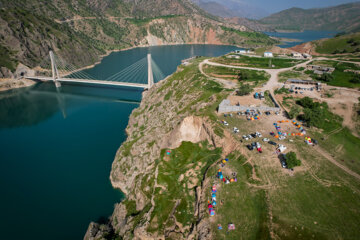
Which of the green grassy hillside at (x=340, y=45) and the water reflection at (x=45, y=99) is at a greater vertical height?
the green grassy hillside at (x=340, y=45)

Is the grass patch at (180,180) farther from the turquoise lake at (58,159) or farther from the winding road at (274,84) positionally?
the winding road at (274,84)

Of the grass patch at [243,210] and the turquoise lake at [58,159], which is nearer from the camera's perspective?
the grass patch at [243,210]

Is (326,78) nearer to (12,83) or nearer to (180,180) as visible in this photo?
(180,180)

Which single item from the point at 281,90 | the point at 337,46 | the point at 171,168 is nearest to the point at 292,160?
the point at 171,168

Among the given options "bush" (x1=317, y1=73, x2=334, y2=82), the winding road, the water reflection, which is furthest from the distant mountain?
the water reflection

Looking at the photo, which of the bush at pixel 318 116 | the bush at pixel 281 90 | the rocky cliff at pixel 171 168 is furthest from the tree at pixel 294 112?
the rocky cliff at pixel 171 168
